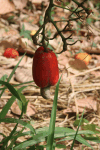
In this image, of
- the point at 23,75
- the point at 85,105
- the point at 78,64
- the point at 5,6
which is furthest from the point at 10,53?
the point at 5,6

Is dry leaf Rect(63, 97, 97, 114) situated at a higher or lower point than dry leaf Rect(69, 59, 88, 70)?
lower

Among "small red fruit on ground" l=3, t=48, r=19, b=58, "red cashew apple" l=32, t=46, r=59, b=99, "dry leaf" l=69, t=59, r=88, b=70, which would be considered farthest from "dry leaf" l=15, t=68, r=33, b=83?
"red cashew apple" l=32, t=46, r=59, b=99

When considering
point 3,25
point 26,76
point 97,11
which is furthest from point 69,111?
point 97,11

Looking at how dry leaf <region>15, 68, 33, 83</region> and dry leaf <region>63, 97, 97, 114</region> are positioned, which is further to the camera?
dry leaf <region>15, 68, 33, 83</region>

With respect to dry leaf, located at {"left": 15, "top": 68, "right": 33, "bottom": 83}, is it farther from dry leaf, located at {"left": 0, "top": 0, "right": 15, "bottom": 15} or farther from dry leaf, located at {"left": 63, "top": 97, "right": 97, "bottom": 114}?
dry leaf, located at {"left": 0, "top": 0, "right": 15, "bottom": 15}

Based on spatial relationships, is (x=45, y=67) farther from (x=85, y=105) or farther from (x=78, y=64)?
(x=78, y=64)

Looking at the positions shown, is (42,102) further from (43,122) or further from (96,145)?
(96,145)
